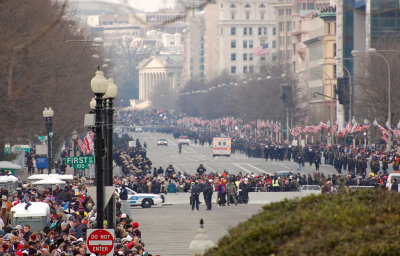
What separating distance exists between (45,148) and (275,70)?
96479mm

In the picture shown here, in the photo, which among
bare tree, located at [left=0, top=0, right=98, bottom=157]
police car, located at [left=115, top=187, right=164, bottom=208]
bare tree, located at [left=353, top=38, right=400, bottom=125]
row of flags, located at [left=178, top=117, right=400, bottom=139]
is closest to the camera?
bare tree, located at [left=0, top=0, right=98, bottom=157]

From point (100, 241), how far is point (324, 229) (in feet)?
27.1

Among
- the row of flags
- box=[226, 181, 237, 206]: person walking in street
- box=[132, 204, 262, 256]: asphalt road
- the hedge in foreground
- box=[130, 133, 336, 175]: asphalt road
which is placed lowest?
box=[132, 204, 262, 256]: asphalt road

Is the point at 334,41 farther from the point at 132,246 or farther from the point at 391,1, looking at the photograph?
the point at 132,246

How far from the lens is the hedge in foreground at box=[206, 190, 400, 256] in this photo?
314 inches

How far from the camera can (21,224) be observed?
2420 cm

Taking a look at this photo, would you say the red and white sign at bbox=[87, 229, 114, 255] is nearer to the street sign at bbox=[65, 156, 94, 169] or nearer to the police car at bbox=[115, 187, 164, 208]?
the street sign at bbox=[65, 156, 94, 169]

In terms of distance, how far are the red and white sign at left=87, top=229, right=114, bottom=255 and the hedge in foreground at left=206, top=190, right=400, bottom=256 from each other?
279 inches

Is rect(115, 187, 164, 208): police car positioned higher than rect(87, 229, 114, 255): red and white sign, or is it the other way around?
rect(87, 229, 114, 255): red and white sign

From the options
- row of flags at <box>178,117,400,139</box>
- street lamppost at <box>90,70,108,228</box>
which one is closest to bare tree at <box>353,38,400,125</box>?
row of flags at <box>178,117,400,139</box>

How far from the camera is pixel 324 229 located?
8.33m

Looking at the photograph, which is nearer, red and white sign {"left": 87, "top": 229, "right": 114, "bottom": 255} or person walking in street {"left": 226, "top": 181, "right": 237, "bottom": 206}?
red and white sign {"left": 87, "top": 229, "right": 114, "bottom": 255}

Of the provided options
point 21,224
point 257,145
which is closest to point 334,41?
point 257,145

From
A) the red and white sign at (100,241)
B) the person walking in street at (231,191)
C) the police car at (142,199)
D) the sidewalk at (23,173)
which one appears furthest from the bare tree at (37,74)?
the red and white sign at (100,241)
